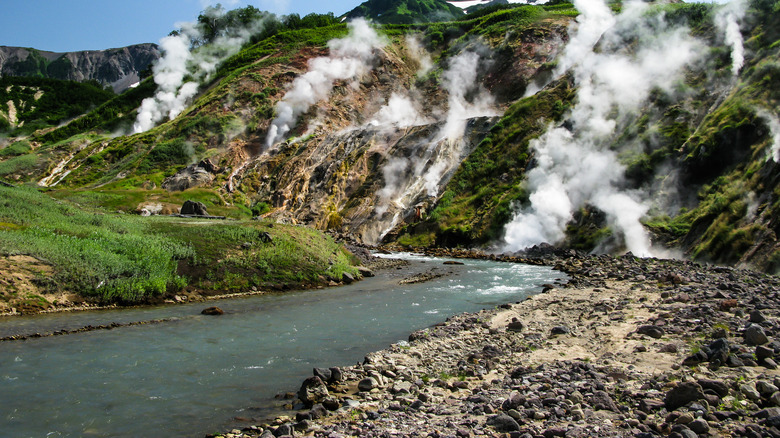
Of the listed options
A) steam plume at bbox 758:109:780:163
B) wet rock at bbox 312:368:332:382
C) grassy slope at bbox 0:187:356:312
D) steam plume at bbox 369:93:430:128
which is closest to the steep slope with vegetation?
steam plume at bbox 758:109:780:163

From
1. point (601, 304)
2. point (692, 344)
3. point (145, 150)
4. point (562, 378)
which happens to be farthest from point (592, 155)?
point (145, 150)

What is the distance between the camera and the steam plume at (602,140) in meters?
35.7

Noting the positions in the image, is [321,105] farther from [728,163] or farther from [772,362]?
[772,362]

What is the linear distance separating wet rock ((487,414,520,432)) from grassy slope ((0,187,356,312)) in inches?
609

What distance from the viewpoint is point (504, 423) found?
670 centimetres

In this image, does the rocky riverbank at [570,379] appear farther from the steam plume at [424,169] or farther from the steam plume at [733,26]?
the steam plume at [424,169]

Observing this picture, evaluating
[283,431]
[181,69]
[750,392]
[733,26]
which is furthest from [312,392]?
[181,69]

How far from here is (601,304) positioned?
15.9 meters

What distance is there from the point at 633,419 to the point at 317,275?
732 inches

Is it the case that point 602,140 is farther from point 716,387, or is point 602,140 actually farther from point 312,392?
point 312,392

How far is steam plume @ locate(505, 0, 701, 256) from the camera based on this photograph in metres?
35.7

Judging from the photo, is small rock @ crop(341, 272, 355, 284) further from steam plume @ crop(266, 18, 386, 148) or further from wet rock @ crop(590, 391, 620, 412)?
steam plume @ crop(266, 18, 386, 148)

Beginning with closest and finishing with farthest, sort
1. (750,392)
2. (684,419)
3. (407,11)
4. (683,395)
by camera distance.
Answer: (684,419) → (683,395) → (750,392) → (407,11)

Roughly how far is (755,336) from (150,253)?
2059 cm
